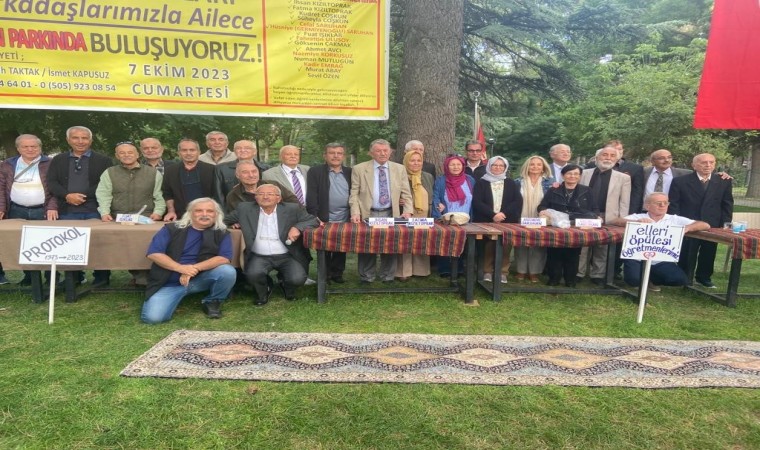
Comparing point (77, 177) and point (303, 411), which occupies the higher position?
point (77, 177)

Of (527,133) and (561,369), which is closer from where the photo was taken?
(561,369)

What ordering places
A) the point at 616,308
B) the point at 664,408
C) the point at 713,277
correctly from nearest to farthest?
the point at 664,408
the point at 616,308
the point at 713,277

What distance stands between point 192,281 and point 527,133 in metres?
19.2

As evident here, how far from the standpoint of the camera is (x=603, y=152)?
16.8ft

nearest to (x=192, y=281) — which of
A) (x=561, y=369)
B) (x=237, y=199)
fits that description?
(x=237, y=199)

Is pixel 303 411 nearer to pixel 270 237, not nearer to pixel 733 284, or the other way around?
pixel 270 237

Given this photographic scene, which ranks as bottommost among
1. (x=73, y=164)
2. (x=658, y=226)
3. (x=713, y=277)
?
(x=713, y=277)

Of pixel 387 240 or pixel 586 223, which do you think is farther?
pixel 586 223

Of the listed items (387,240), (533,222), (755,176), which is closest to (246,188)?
(387,240)

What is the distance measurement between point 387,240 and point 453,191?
1209mm

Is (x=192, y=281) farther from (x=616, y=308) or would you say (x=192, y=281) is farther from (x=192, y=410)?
(x=616, y=308)

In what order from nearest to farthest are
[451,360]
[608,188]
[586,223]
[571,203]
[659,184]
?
[451,360] → [586,223] → [571,203] → [608,188] → [659,184]

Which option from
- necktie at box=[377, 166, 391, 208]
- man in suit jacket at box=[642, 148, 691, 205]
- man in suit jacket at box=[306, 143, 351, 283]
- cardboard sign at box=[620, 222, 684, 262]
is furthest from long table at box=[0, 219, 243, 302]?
man in suit jacket at box=[642, 148, 691, 205]

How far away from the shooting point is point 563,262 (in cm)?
524
